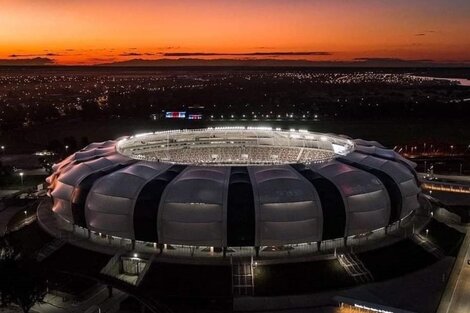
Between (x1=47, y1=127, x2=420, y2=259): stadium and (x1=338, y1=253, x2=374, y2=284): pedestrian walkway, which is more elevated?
(x1=47, y1=127, x2=420, y2=259): stadium

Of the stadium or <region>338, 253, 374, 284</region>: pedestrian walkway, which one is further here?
the stadium

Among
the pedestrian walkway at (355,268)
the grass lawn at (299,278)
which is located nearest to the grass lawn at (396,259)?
the pedestrian walkway at (355,268)

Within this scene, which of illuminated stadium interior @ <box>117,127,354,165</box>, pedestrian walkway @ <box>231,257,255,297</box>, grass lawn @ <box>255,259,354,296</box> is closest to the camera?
pedestrian walkway @ <box>231,257,255,297</box>

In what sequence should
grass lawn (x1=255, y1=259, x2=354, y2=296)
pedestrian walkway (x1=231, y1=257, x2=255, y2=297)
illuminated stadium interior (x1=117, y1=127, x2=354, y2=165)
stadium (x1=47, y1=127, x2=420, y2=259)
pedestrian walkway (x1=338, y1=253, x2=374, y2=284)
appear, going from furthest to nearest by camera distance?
illuminated stadium interior (x1=117, y1=127, x2=354, y2=165) → stadium (x1=47, y1=127, x2=420, y2=259) → pedestrian walkway (x1=338, y1=253, x2=374, y2=284) → grass lawn (x1=255, y1=259, x2=354, y2=296) → pedestrian walkway (x1=231, y1=257, x2=255, y2=297)

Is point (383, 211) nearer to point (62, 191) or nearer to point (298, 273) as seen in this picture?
point (298, 273)

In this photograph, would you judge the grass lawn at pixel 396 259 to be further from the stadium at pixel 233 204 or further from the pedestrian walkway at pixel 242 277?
the pedestrian walkway at pixel 242 277

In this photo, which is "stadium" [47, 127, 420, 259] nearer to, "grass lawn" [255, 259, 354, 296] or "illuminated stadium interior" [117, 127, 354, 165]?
"grass lawn" [255, 259, 354, 296]

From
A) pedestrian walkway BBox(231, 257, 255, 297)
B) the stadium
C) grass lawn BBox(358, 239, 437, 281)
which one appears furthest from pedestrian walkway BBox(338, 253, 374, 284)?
pedestrian walkway BBox(231, 257, 255, 297)

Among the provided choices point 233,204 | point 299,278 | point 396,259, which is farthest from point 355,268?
point 233,204

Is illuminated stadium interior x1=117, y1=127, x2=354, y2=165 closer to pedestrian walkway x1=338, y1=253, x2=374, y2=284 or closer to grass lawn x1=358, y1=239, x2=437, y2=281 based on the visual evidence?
grass lawn x1=358, y1=239, x2=437, y2=281
